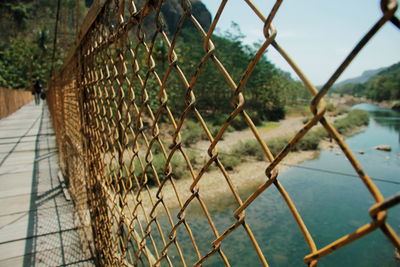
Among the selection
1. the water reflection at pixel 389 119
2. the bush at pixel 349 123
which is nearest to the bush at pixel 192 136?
the bush at pixel 349 123

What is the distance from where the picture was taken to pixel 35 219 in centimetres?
164

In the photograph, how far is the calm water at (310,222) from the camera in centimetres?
581

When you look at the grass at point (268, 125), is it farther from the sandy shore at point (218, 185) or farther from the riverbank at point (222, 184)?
the sandy shore at point (218, 185)

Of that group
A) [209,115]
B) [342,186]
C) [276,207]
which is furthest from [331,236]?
[209,115]

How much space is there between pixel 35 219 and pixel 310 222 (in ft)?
22.6

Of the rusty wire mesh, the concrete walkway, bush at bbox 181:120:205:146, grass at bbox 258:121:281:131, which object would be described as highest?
the rusty wire mesh

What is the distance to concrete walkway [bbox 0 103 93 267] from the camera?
133 cm

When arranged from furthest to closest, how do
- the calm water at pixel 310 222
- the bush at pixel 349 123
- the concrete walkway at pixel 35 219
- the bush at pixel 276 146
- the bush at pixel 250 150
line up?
the bush at pixel 349 123 → the bush at pixel 250 150 → the bush at pixel 276 146 → the calm water at pixel 310 222 → the concrete walkway at pixel 35 219

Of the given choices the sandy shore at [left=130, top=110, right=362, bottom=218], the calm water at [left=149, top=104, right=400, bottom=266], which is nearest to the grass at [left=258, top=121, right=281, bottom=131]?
the sandy shore at [left=130, top=110, right=362, bottom=218]

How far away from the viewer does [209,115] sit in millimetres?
21281

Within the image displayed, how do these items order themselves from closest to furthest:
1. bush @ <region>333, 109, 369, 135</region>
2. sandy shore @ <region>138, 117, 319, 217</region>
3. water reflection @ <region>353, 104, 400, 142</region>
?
sandy shore @ <region>138, 117, 319, 217</region>
bush @ <region>333, 109, 369, 135</region>
water reflection @ <region>353, 104, 400, 142</region>

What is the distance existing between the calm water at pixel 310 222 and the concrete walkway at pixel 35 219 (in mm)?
3843

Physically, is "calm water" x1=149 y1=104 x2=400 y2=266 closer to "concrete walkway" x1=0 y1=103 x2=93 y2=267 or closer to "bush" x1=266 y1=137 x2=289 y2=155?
"bush" x1=266 y1=137 x2=289 y2=155

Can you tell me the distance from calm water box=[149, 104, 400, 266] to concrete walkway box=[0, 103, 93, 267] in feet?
12.6
